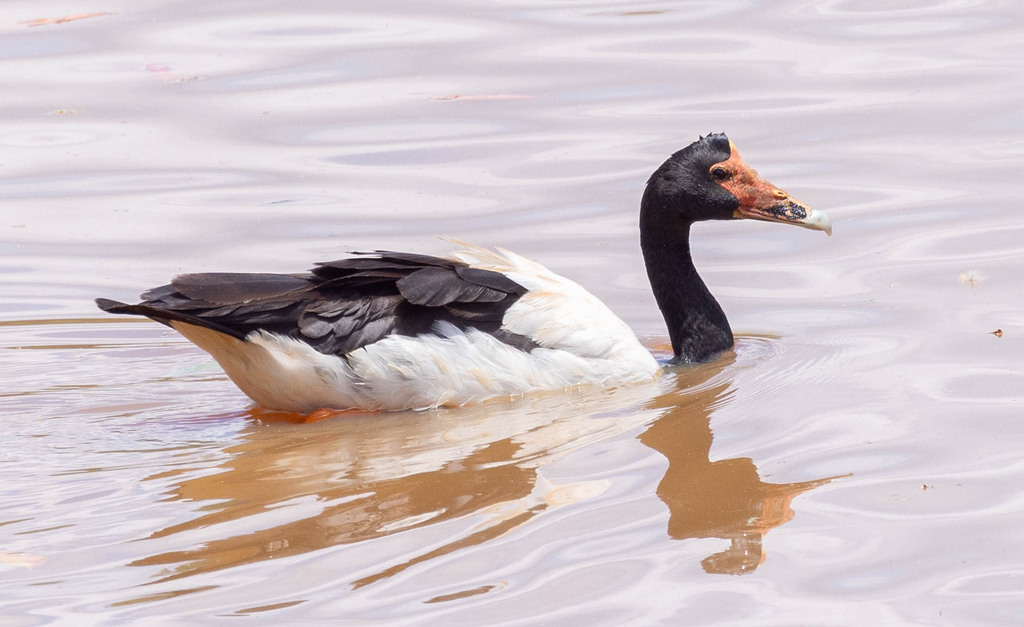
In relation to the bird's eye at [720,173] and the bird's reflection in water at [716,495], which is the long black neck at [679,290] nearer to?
the bird's eye at [720,173]

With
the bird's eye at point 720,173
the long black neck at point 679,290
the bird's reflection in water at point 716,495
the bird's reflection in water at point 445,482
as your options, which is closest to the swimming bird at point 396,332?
the bird's reflection in water at point 445,482

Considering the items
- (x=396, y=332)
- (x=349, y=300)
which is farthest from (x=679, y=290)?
(x=349, y=300)

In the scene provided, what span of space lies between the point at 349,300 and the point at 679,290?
1.91 metres

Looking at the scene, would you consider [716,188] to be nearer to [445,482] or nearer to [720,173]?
[720,173]

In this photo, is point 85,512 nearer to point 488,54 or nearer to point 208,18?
point 488,54

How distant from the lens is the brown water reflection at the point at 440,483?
4.91 meters

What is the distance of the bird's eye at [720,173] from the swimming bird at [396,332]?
1048 millimetres

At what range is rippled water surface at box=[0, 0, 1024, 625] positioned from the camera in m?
4.64

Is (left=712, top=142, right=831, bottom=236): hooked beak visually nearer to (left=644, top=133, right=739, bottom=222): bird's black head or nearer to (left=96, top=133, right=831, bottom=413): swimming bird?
(left=644, top=133, right=739, bottom=222): bird's black head

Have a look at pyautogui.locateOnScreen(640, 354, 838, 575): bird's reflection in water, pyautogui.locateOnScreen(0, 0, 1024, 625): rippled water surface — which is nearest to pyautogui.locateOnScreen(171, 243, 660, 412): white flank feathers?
pyautogui.locateOnScreen(0, 0, 1024, 625): rippled water surface

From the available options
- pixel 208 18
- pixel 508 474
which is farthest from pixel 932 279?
pixel 208 18

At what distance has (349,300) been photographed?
6.70 meters

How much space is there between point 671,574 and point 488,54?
874cm

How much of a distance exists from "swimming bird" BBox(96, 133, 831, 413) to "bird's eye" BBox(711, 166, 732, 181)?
1048mm
